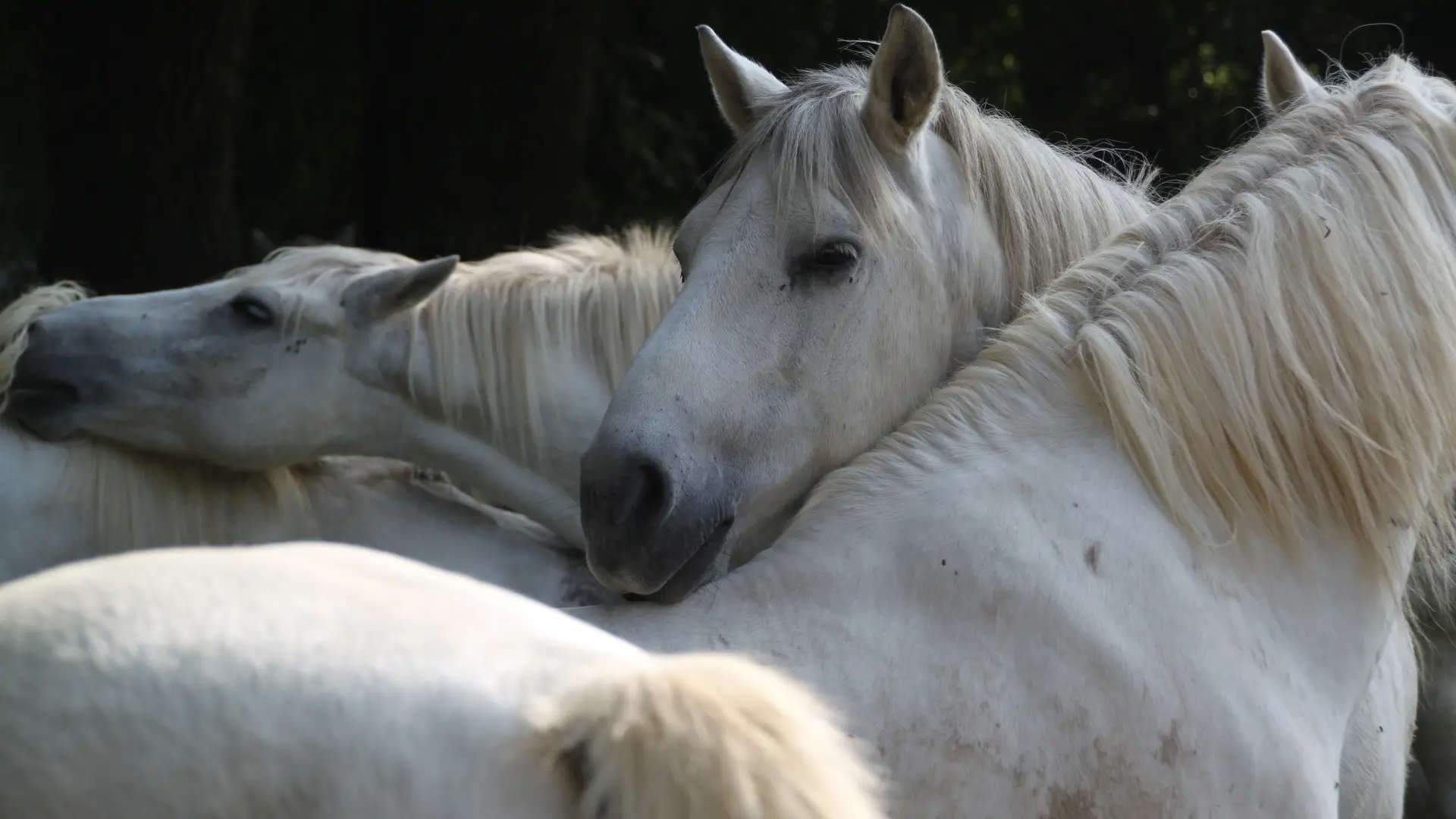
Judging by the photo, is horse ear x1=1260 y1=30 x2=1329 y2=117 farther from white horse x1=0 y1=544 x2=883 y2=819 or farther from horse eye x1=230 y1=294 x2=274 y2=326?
horse eye x1=230 y1=294 x2=274 y2=326

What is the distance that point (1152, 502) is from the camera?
192cm

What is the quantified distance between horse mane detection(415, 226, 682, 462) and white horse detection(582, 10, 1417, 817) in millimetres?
868

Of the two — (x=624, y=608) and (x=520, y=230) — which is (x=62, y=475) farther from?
(x=520, y=230)

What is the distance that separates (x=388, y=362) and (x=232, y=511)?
0.49m

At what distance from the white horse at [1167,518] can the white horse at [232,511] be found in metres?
1.45

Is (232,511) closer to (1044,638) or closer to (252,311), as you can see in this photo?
(252,311)

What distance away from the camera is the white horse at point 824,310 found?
2.07 metres

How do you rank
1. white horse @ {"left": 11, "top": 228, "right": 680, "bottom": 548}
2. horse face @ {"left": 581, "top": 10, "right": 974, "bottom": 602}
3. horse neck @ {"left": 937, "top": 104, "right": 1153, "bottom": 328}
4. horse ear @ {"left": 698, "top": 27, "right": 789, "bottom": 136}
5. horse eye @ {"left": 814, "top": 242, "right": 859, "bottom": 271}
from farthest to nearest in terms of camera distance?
white horse @ {"left": 11, "top": 228, "right": 680, "bottom": 548}, horse ear @ {"left": 698, "top": 27, "right": 789, "bottom": 136}, horse neck @ {"left": 937, "top": 104, "right": 1153, "bottom": 328}, horse eye @ {"left": 814, "top": 242, "right": 859, "bottom": 271}, horse face @ {"left": 581, "top": 10, "right": 974, "bottom": 602}

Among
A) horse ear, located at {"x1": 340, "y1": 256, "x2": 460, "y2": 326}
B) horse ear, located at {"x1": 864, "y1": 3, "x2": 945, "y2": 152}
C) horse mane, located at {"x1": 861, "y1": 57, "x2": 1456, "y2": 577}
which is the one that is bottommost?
horse ear, located at {"x1": 340, "y1": 256, "x2": 460, "y2": 326}

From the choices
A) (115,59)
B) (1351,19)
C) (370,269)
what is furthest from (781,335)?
(1351,19)

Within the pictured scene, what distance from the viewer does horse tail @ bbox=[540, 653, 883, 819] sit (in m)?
0.93

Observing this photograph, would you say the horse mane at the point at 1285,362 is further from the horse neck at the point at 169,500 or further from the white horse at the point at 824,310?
the horse neck at the point at 169,500

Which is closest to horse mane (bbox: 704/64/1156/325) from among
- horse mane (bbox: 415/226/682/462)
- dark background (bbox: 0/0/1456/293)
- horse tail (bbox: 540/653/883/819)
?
horse mane (bbox: 415/226/682/462)

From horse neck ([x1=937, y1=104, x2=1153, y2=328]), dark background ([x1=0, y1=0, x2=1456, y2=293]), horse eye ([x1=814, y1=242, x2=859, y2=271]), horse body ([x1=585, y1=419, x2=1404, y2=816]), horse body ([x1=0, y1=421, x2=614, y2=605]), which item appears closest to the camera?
horse body ([x1=585, y1=419, x2=1404, y2=816])
